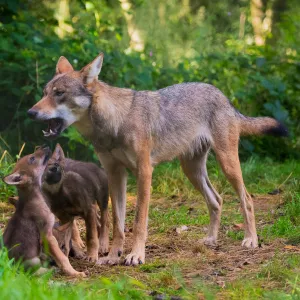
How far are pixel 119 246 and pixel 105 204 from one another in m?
0.46

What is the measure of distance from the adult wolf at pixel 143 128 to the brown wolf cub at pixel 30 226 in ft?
1.66

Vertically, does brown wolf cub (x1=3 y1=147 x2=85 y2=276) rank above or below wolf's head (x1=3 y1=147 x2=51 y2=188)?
below

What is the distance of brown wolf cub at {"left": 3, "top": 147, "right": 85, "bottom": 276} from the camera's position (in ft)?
18.4

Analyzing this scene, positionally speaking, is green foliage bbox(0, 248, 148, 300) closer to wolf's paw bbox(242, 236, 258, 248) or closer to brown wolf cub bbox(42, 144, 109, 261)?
brown wolf cub bbox(42, 144, 109, 261)

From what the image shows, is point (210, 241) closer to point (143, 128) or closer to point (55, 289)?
point (143, 128)

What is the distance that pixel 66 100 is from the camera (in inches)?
247

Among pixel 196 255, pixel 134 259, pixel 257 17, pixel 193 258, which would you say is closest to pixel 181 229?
pixel 196 255

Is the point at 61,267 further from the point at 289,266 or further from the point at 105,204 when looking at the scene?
the point at 289,266

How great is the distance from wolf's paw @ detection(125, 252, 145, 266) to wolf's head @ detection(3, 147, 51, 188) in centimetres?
100

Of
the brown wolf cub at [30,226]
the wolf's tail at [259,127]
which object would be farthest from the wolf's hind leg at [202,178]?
the brown wolf cub at [30,226]

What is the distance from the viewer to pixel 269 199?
8875 mm

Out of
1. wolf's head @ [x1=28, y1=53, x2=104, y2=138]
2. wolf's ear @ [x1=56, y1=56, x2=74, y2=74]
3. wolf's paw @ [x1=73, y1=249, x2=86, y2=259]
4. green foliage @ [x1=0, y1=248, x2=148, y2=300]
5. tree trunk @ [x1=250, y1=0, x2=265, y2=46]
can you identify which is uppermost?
tree trunk @ [x1=250, y1=0, x2=265, y2=46]

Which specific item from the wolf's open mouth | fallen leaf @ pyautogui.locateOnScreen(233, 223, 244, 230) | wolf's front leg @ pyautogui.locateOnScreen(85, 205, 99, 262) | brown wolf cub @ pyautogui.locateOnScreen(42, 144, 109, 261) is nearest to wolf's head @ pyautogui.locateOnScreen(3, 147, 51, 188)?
the wolf's open mouth

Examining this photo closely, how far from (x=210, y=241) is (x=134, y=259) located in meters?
1.09
